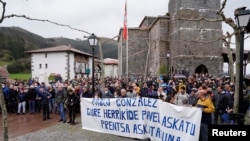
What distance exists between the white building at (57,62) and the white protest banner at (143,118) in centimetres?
5085

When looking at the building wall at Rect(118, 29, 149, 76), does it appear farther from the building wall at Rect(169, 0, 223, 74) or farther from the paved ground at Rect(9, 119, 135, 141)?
the paved ground at Rect(9, 119, 135, 141)

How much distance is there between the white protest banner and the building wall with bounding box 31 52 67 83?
168ft

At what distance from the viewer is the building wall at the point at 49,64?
202 ft

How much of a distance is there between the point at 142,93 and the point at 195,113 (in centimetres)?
710

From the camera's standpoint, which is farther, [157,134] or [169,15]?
[169,15]

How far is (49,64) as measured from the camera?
208ft

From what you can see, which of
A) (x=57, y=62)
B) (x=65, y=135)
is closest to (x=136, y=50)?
(x=57, y=62)

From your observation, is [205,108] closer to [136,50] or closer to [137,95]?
[137,95]

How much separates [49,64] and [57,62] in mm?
2261

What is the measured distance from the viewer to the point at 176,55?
4156 cm

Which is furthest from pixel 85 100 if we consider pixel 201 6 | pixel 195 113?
pixel 201 6

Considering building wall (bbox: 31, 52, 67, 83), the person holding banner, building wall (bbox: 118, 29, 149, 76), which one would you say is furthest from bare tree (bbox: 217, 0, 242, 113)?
building wall (bbox: 31, 52, 67, 83)

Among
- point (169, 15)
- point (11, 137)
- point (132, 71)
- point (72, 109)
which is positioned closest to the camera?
point (11, 137)

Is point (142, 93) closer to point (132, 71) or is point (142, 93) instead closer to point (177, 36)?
point (177, 36)
